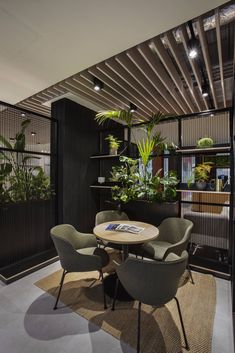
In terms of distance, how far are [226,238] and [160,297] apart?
6.05 ft

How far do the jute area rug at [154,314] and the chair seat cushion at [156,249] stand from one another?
52cm

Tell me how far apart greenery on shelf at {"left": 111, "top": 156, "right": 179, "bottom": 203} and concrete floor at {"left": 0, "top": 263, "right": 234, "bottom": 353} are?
4.95 feet

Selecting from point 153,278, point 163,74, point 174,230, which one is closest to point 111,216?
point 174,230

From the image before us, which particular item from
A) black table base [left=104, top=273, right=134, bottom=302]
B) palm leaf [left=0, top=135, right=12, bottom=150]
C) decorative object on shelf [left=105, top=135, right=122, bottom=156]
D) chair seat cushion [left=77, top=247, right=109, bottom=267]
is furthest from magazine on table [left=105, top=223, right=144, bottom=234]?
palm leaf [left=0, top=135, right=12, bottom=150]

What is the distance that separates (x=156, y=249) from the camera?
2.50 metres

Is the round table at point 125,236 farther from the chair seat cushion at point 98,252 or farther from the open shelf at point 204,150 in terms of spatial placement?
the open shelf at point 204,150

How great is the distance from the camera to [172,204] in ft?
10.2

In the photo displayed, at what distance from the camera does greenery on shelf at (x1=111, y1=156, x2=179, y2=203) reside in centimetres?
306

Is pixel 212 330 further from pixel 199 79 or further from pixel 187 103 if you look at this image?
pixel 187 103

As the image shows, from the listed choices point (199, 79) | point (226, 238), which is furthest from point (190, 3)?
point (226, 238)

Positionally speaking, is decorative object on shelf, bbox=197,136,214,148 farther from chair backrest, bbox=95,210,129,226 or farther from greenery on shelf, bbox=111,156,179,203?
chair backrest, bbox=95,210,129,226

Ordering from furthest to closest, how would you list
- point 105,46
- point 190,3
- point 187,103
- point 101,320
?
1. point 187,103
2. point 105,46
3. point 101,320
4. point 190,3

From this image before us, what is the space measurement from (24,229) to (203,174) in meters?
3.07

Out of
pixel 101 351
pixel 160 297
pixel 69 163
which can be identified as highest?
pixel 69 163
